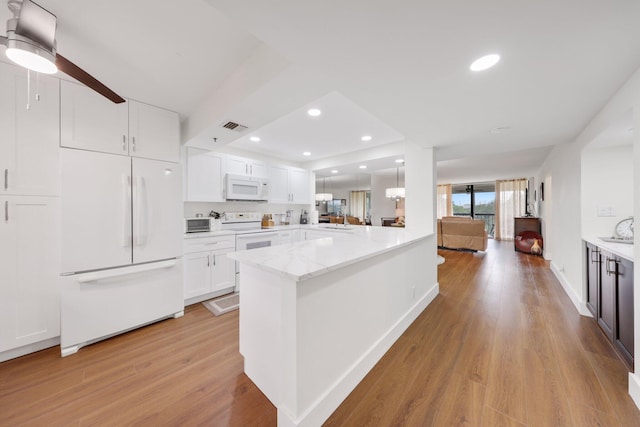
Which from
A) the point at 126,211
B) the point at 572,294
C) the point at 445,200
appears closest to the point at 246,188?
the point at 126,211

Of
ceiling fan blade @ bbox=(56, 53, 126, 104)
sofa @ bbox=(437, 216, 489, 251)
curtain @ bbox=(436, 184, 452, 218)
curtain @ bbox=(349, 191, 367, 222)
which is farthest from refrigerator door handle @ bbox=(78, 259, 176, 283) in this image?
curtain @ bbox=(349, 191, 367, 222)

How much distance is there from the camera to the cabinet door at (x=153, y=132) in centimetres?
231

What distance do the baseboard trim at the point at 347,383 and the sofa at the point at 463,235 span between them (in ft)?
15.5

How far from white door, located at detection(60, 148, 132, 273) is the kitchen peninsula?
1552 millimetres

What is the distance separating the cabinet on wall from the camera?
168 cm

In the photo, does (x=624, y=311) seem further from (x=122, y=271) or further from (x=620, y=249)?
(x=122, y=271)

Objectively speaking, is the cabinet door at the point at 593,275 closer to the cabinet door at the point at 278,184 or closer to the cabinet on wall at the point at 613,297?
the cabinet on wall at the point at 613,297

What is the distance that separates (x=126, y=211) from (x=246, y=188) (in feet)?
5.92

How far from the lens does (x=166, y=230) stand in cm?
250

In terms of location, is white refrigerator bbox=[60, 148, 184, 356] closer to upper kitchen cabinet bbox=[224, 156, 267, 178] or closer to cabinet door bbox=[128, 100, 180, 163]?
cabinet door bbox=[128, 100, 180, 163]

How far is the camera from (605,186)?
2.44 m

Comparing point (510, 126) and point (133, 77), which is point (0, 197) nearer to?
point (133, 77)

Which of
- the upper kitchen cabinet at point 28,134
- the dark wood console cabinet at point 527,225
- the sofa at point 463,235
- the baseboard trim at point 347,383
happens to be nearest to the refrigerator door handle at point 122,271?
the upper kitchen cabinet at point 28,134

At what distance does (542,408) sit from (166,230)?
3.43 m
